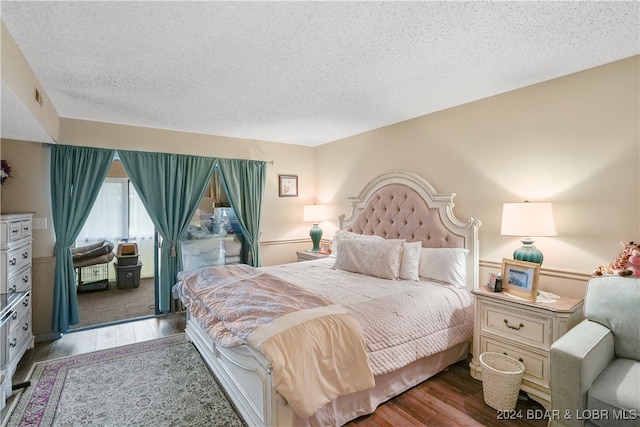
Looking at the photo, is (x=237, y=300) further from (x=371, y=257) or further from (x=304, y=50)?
(x=304, y=50)

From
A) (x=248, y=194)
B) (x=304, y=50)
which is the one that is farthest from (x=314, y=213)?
(x=304, y=50)

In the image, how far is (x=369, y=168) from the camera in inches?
170

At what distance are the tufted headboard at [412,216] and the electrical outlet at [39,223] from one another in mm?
3540

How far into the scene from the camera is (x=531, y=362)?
2268 millimetres

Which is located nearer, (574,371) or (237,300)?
(574,371)

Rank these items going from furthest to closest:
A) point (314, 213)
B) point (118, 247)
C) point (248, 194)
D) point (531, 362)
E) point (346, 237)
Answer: point (118, 247) < point (314, 213) < point (248, 194) < point (346, 237) < point (531, 362)

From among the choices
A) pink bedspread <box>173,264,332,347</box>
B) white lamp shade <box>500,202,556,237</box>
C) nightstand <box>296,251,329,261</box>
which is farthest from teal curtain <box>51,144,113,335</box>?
white lamp shade <box>500,202,556,237</box>

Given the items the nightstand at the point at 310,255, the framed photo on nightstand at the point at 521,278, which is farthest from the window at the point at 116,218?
the framed photo on nightstand at the point at 521,278

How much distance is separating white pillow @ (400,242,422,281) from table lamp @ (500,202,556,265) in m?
0.84

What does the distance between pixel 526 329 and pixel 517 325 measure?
0.06 m

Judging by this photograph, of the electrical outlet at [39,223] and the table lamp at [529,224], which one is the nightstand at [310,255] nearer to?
the table lamp at [529,224]

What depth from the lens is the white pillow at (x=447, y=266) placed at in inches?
116

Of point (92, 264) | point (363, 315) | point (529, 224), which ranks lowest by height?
point (92, 264)

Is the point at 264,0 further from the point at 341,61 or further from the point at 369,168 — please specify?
the point at 369,168
